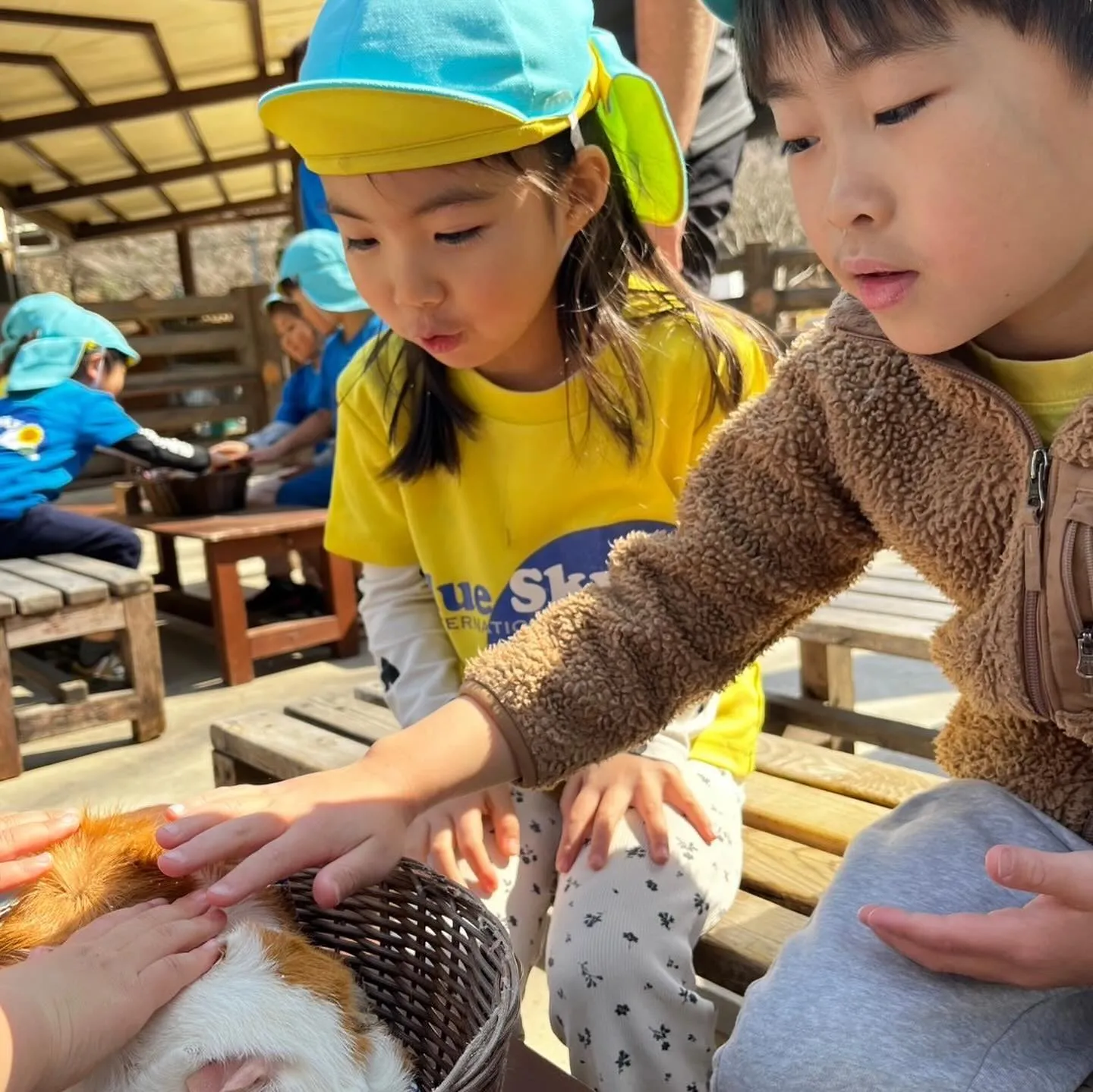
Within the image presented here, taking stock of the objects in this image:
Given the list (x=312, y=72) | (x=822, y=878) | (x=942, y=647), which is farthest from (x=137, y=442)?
(x=942, y=647)

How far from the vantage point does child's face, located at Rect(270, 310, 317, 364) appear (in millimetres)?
5223

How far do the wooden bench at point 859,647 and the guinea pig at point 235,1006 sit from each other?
62.2 inches

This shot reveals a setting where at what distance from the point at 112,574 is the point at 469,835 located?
240 centimetres

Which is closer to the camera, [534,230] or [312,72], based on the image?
[312,72]

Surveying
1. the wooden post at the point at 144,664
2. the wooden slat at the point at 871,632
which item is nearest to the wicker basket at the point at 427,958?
the wooden slat at the point at 871,632

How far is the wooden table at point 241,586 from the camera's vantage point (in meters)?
3.86

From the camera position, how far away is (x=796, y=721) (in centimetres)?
262

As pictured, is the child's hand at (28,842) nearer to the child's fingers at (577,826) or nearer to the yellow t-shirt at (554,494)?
the child's fingers at (577,826)

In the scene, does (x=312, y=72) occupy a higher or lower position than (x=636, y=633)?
higher

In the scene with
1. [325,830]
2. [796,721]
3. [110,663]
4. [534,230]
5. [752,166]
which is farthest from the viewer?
[752,166]

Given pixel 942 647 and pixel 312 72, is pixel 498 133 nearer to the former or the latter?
pixel 312 72

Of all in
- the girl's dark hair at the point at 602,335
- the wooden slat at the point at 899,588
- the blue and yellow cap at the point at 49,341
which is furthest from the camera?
the blue and yellow cap at the point at 49,341

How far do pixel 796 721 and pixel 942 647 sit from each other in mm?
1538

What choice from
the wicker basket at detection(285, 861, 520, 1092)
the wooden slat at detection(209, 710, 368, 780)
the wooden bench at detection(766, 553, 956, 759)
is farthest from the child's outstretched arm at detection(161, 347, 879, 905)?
the wooden bench at detection(766, 553, 956, 759)
